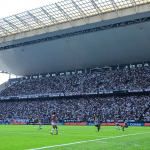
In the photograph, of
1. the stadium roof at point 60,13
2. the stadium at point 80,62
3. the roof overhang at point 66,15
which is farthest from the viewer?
the stadium at point 80,62

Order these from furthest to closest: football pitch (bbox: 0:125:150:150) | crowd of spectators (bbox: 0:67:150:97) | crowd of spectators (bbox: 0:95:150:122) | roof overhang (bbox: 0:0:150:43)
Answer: crowd of spectators (bbox: 0:67:150:97)
crowd of spectators (bbox: 0:95:150:122)
roof overhang (bbox: 0:0:150:43)
football pitch (bbox: 0:125:150:150)

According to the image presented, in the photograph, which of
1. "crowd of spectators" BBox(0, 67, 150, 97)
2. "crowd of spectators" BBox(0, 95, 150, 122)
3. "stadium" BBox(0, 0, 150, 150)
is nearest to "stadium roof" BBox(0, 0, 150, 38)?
"stadium" BBox(0, 0, 150, 150)

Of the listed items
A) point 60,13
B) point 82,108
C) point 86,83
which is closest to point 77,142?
point 60,13

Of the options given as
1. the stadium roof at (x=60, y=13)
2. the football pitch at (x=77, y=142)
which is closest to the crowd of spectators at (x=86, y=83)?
the stadium roof at (x=60, y=13)

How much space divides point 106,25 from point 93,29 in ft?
10.5

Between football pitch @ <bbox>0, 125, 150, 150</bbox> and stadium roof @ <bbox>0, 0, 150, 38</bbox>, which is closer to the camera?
football pitch @ <bbox>0, 125, 150, 150</bbox>

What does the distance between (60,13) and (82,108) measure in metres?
23.3

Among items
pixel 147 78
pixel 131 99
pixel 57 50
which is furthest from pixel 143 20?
pixel 57 50

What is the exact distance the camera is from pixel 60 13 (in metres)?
47.4

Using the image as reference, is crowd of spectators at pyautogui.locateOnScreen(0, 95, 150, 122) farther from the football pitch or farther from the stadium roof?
the football pitch

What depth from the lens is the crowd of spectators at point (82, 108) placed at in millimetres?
44375

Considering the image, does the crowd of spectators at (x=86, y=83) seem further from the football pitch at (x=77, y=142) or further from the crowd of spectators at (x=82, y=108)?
the football pitch at (x=77, y=142)

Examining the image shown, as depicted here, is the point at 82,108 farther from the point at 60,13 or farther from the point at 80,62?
the point at 60,13

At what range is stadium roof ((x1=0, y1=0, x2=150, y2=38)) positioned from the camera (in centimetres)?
4320
